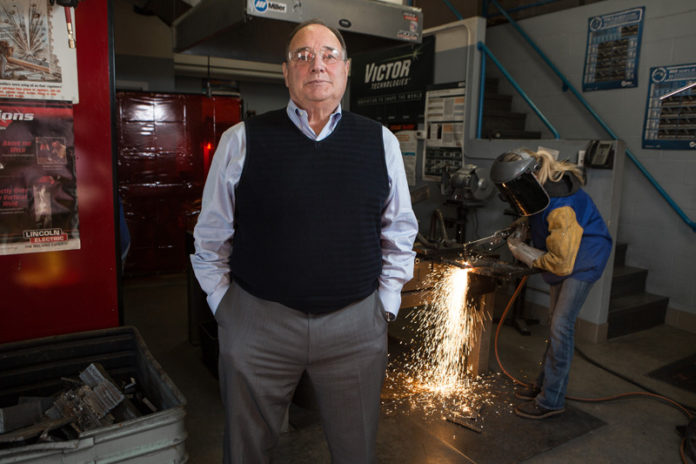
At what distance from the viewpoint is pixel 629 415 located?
2920mm

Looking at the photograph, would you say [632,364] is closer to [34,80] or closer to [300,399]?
[300,399]

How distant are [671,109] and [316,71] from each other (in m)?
3.89

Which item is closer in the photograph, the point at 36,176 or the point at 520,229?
the point at 36,176

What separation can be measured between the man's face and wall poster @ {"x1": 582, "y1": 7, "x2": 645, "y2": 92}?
3925 mm

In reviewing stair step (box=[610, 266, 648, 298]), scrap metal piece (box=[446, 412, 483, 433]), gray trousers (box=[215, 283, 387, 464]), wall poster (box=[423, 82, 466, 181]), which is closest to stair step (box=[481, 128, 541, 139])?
wall poster (box=[423, 82, 466, 181])

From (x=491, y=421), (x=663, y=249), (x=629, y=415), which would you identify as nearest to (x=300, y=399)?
(x=491, y=421)

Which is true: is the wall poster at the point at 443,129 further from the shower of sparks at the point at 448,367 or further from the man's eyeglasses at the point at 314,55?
the man's eyeglasses at the point at 314,55

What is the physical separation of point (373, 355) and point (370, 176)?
1.80 feet

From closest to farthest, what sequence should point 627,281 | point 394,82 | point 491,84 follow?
point 627,281, point 394,82, point 491,84

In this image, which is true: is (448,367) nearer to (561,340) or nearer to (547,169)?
(561,340)

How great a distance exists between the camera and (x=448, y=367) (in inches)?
132

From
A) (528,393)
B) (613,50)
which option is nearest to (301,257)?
(528,393)

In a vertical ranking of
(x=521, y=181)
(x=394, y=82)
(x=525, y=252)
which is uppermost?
(x=394, y=82)

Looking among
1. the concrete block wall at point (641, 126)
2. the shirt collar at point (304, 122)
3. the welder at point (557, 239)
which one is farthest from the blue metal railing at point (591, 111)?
the shirt collar at point (304, 122)
